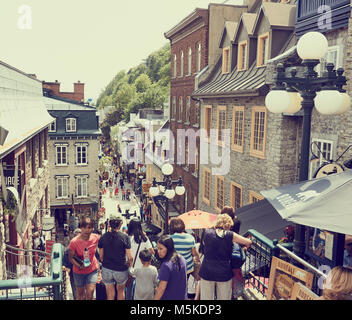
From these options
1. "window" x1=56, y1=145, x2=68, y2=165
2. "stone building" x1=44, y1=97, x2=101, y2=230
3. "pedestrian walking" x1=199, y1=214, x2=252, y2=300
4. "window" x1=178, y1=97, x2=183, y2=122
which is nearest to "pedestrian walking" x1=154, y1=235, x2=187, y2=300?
"pedestrian walking" x1=199, y1=214, x2=252, y2=300

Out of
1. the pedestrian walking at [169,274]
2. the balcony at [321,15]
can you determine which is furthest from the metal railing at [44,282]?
the balcony at [321,15]

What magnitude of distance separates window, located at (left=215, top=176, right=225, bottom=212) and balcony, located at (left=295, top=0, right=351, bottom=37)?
8199mm

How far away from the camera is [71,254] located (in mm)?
6066

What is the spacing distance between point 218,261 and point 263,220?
583 cm

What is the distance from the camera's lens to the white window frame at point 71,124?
35031 millimetres

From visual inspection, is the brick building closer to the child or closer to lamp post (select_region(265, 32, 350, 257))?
lamp post (select_region(265, 32, 350, 257))

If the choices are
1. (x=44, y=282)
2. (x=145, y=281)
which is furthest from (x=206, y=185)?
(x=44, y=282)

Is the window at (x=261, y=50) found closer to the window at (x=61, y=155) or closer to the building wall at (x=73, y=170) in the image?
the building wall at (x=73, y=170)

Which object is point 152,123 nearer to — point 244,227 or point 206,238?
point 244,227

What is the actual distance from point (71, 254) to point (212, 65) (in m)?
17.6

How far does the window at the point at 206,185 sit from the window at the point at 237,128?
12.0 ft

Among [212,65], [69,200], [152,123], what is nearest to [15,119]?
[212,65]
